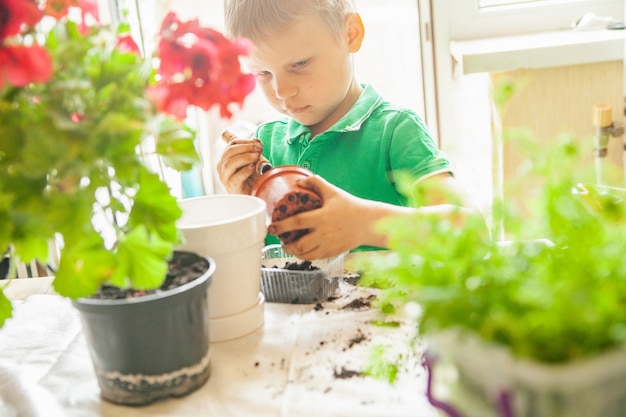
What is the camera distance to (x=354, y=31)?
4.61 ft

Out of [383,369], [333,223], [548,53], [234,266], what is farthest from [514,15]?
[383,369]

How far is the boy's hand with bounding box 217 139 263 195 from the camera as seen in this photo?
1078 millimetres

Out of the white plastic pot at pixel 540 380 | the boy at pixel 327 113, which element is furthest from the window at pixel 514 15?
the white plastic pot at pixel 540 380

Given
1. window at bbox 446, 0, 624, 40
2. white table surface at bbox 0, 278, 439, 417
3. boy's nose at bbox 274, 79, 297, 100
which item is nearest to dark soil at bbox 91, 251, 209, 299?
white table surface at bbox 0, 278, 439, 417

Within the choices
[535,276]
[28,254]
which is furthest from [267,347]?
[535,276]

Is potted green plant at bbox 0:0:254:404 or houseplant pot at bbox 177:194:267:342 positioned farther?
houseplant pot at bbox 177:194:267:342

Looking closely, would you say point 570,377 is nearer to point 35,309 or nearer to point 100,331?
point 100,331

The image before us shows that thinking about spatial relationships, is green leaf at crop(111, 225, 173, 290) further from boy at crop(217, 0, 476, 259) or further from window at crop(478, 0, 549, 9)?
window at crop(478, 0, 549, 9)

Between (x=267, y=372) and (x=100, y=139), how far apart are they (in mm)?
340

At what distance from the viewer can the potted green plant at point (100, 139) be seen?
22.3 inches

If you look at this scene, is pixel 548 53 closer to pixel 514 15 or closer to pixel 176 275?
pixel 514 15

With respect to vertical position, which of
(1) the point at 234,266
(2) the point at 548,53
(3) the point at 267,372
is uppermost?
(2) the point at 548,53

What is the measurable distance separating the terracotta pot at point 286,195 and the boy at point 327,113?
130 mm

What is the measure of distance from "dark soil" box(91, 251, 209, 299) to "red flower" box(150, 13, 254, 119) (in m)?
0.20
